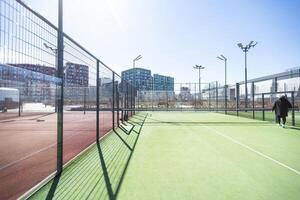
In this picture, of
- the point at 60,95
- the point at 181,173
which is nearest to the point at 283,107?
the point at 181,173

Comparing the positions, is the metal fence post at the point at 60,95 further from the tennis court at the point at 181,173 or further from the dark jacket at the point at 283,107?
the dark jacket at the point at 283,107

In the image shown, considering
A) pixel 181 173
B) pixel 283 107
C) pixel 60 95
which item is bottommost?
pixel 181 173

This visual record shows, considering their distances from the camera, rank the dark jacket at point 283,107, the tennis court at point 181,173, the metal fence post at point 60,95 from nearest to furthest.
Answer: the tennis court at point 181,173
the metal fence post at point 60,95
the dark jacket at point 283,107

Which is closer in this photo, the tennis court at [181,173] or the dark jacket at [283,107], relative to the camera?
the tennis court at [181,173]

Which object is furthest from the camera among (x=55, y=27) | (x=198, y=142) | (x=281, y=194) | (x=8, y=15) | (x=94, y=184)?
(x=198, y=142)

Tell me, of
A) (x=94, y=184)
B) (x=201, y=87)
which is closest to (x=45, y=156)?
(x=94, y=184)

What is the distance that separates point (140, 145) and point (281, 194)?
182 inches

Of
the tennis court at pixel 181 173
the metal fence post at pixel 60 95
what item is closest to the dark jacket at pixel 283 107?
the tennis court at pixel 181 173

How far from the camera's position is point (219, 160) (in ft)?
19.2

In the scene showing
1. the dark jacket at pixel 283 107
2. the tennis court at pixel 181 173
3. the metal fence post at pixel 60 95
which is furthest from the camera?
the dark jacket at pixel 283 107

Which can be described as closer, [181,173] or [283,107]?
[181,173]

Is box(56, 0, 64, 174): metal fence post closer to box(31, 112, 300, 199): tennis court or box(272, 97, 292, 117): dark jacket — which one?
box(31, 112, 300, 199): tennis court

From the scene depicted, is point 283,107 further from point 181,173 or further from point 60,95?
point 60,95

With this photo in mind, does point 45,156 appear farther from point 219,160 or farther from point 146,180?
point 219,160
